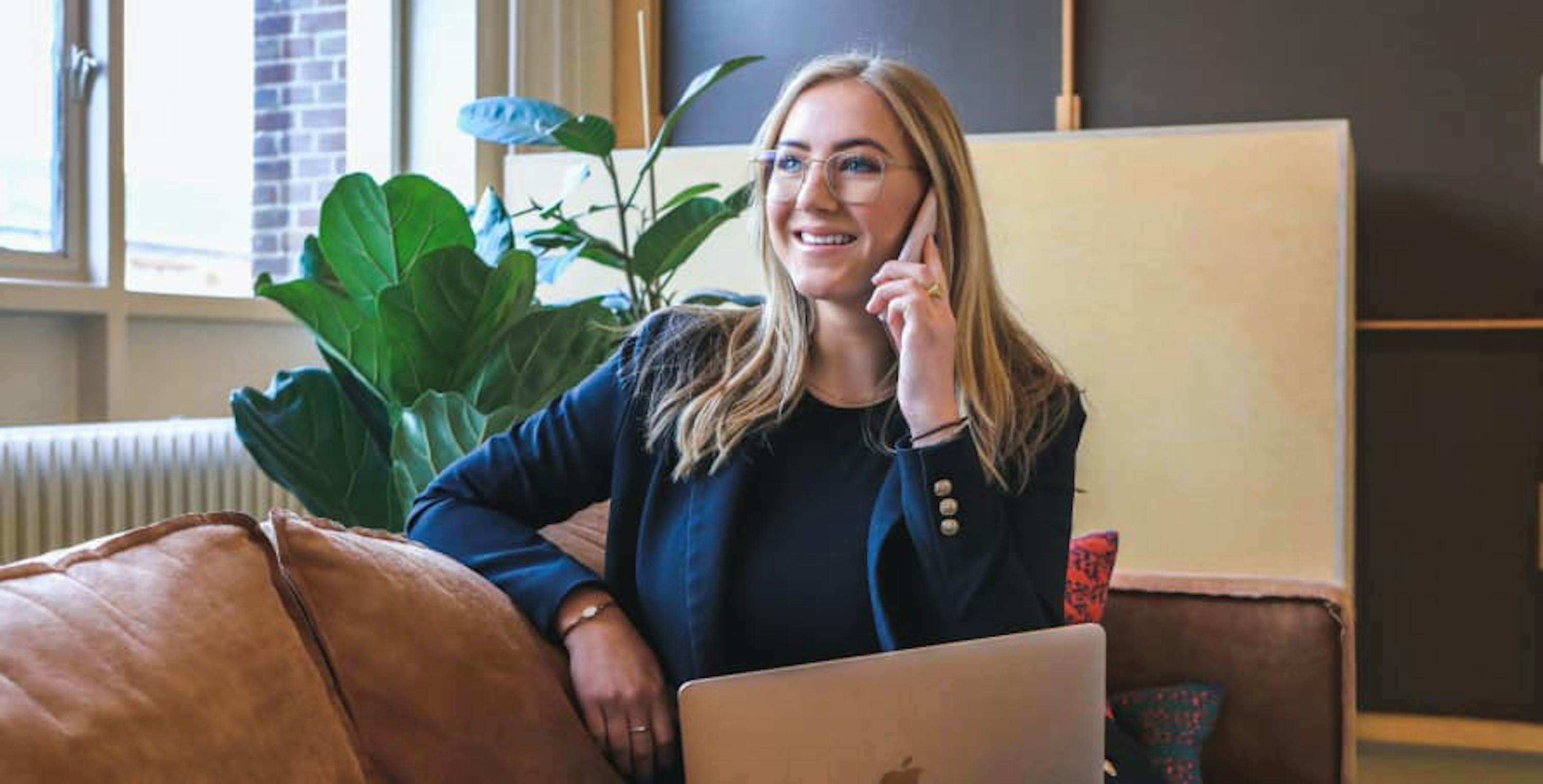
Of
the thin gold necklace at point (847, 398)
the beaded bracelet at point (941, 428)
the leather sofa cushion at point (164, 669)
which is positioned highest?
the thin gold necklace at point (847, 398)

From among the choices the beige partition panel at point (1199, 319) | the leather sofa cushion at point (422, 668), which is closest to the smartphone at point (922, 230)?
the leather sofa cushion at point (422, 668)

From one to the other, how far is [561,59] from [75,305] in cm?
187

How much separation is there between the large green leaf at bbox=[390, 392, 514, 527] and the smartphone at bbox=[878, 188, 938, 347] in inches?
28.7

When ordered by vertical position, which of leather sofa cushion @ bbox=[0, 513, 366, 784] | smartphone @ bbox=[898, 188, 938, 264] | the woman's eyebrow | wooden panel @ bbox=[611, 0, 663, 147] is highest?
wooden panel @ bbox=[611, 0, 663, 147]

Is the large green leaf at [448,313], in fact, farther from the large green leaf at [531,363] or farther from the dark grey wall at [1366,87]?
the dark grey wall at [1366,87]

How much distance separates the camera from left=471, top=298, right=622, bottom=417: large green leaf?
2248 mm

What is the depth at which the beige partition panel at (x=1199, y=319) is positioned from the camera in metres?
2.98

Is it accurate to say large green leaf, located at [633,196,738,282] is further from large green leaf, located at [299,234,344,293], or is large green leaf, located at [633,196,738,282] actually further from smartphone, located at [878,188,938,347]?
smartphone, located at [878,188,938,347]

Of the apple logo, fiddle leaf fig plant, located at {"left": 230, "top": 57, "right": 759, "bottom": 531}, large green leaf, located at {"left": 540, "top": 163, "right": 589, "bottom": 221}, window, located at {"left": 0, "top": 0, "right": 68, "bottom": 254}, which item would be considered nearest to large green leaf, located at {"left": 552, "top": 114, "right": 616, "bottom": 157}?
large green leaf, located at {"left": 540, "top": 163, "right": 589, "bottom": 221}

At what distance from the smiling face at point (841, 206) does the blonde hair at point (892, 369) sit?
0.07 feet

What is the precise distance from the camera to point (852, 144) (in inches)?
63.1

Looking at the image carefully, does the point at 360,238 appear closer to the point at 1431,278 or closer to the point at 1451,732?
the point at 1431,278

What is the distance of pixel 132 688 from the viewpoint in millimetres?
876

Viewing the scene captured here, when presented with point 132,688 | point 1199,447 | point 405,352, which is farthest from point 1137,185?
point 132,688
